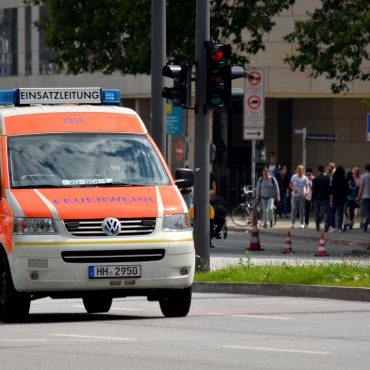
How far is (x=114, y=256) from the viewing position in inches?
635

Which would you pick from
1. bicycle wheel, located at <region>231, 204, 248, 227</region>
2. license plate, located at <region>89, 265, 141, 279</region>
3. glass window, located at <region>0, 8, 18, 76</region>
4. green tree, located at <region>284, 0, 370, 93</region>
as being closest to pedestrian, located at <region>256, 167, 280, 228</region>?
bicycle wheel, located at <region>231, 204, 248, 227</region>

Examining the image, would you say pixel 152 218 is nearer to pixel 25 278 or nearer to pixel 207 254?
pixel 25 278

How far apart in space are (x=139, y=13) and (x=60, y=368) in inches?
1272

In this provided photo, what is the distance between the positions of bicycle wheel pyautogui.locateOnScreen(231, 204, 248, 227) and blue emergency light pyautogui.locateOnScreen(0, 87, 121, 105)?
1109 inches

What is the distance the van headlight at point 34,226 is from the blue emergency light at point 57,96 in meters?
2.32

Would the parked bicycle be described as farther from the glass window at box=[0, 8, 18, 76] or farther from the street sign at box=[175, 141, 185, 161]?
the glass window at box=[0, 8, 18, 76]

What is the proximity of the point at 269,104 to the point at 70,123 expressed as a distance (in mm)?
44816

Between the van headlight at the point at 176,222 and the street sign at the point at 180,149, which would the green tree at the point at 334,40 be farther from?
the van headlight at the point at 176,222

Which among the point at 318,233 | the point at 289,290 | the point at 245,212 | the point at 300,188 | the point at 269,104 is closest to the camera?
the point at 289,290

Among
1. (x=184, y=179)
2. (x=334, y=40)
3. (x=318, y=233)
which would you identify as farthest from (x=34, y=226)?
(x=318, y=233)


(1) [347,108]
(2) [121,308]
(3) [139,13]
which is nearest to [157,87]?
(2) [121,308]

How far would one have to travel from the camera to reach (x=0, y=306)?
16.6 metres

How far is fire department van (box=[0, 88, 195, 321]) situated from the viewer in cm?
1608

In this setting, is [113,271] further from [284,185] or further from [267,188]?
[284,185]
